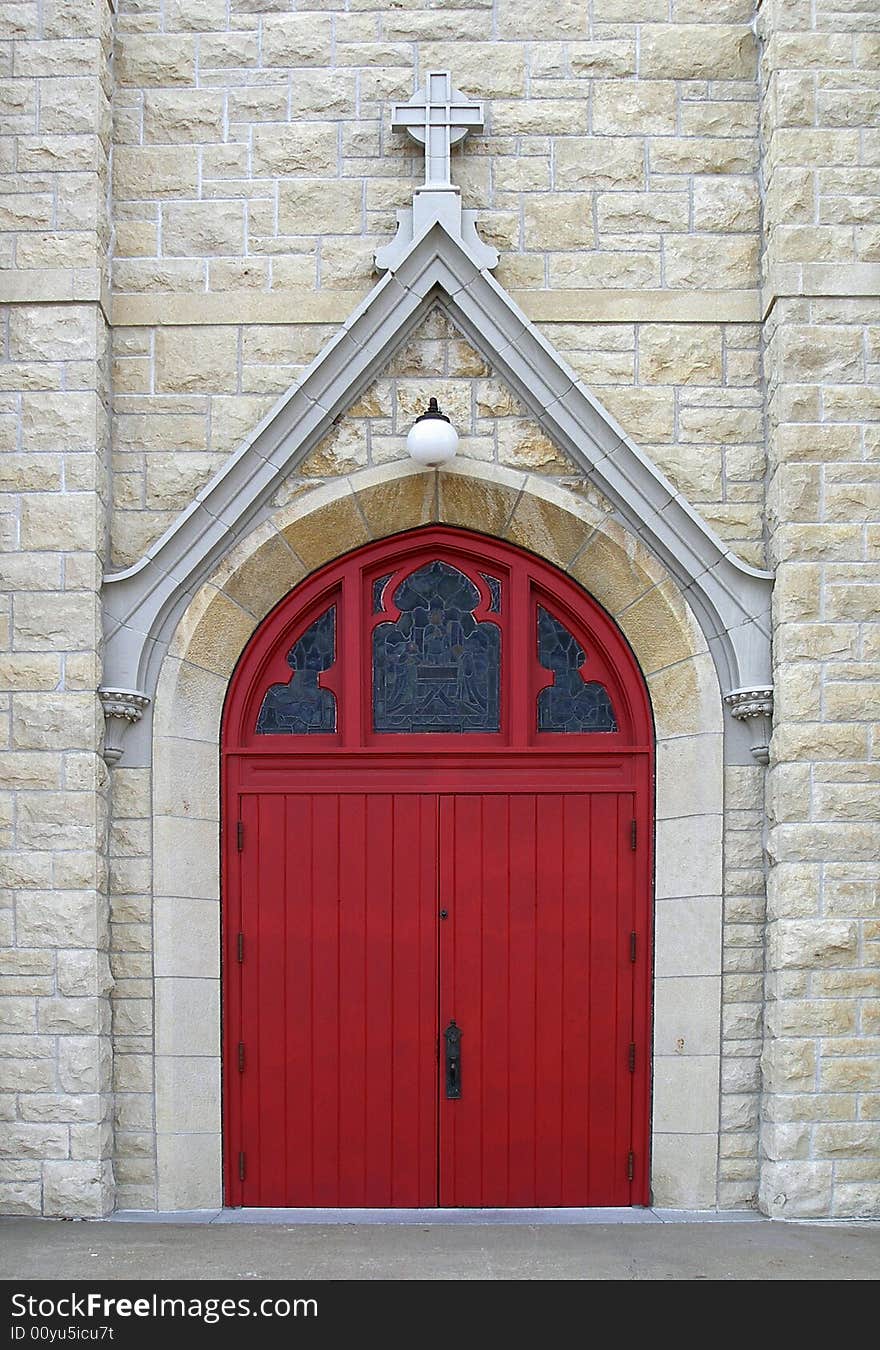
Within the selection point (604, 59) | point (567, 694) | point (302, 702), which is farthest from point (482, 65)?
point (302, 702)

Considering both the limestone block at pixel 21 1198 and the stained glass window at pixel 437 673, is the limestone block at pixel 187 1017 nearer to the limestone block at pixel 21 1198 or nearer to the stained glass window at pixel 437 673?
the limestone block at pixel 21 1198

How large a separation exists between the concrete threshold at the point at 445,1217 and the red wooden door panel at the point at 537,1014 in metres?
0.11

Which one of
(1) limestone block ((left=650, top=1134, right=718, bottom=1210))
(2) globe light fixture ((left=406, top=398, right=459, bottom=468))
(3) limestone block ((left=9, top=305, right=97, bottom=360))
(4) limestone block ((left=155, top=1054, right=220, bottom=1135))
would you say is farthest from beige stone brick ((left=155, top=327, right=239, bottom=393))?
(1) limestone block ((left=650, top=1134, right=718, bottom=1210))

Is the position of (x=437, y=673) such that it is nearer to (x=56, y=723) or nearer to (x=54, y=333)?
(x=56, y=723)

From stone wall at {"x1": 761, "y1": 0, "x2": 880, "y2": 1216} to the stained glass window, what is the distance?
1.37 metres

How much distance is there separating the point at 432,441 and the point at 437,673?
3.69 feet

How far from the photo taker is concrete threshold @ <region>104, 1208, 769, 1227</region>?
7082 mm

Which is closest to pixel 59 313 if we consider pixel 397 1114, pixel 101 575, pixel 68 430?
pixel 68 430

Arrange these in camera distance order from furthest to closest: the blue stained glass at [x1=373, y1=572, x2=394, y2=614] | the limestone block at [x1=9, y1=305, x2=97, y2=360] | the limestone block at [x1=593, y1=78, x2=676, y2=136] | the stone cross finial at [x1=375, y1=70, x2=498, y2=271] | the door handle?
the blue stained glass at [x1=373, y1=572, x2=394, y2=614], the limestone block at [x1=593, y1=78, x2=676, y2=136], the door handle, the stone cross finial at [x1=375, y1=70, x2=498, y2=271], the limestone block at [x1=9, y1=305, x2=97, y2=360]

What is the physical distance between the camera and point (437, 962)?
7406 millimetres

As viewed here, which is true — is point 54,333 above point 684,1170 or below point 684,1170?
above

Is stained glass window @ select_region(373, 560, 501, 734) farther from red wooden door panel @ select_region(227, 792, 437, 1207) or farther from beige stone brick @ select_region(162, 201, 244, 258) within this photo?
beige stone brick @ select_region(162, 201, 244, 258)

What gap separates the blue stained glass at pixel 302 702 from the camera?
756cm

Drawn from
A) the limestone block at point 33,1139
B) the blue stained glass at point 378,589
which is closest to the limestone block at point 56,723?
the blue stained glass at point 378,589
